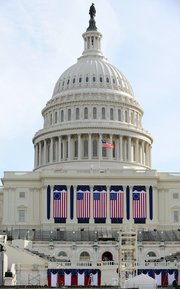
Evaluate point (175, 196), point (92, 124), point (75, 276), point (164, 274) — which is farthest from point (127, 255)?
point (92, 124)

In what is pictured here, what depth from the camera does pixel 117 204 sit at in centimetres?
16612

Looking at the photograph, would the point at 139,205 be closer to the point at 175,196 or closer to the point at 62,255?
the point at 175,196

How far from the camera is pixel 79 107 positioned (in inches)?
7279

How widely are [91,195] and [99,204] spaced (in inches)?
94.3

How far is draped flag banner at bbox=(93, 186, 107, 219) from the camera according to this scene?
542ft

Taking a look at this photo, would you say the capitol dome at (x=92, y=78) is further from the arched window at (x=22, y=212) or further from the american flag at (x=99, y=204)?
the arched window at (x=22, y=212)

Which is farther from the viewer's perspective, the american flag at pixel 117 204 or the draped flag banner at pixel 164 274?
the american flag at pixel 117 204

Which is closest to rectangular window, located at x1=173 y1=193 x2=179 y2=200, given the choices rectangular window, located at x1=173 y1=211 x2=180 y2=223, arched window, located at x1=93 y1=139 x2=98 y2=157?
rectangular window, located at x1=173 y1=211 x2=180 y2=223

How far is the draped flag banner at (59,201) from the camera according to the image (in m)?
165

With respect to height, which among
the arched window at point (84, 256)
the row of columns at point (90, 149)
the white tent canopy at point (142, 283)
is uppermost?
the row of columns at point (90, 149)

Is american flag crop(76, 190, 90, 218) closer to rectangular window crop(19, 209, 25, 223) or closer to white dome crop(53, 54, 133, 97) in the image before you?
rectangular window crop(19, 209, 25, 223)

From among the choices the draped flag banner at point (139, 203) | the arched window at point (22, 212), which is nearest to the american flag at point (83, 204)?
the draped flag banner at point (139, 203)

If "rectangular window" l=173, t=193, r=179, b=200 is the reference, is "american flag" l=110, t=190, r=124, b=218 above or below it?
below

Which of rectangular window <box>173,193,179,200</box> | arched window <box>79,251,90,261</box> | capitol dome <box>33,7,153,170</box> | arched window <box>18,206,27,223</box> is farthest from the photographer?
capitol dome <box>33,7,153,170</box>
